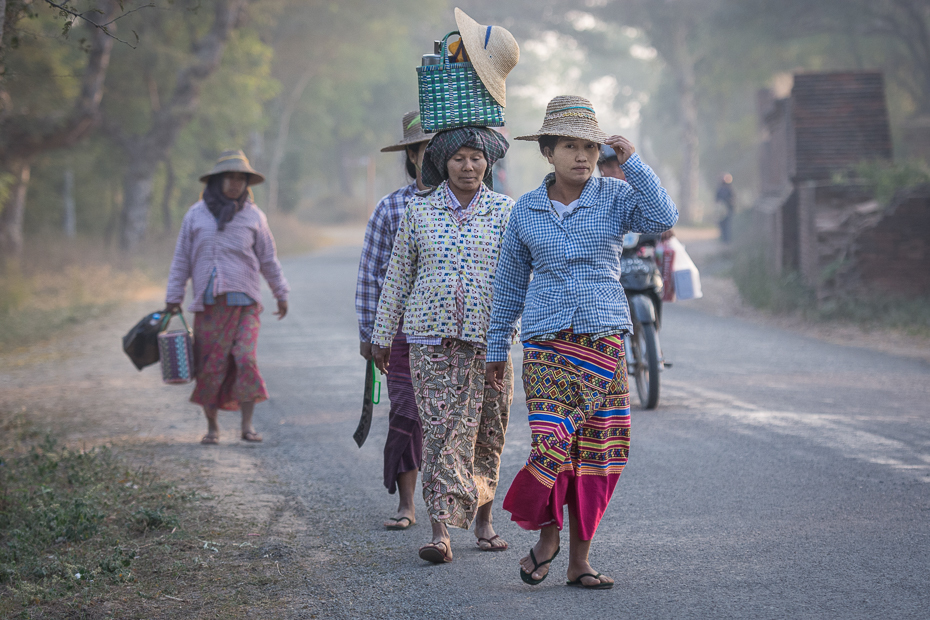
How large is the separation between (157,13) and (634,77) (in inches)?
2427

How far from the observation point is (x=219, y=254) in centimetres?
716

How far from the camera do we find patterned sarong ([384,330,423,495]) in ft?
15.9

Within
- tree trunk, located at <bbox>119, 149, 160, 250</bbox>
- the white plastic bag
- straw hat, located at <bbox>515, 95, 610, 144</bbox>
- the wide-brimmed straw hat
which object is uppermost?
tree trunk, located at <bbox>119, 149, 160, 250</bbox>

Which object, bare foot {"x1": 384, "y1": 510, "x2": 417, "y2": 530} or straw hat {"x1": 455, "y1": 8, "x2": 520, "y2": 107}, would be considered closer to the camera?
straw hat {"x1": 455, "y1": 8, "x2": 520, "y2": 107}

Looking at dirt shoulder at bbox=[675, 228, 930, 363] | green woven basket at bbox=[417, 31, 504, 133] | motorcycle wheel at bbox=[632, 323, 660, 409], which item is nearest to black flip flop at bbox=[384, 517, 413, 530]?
green woven basket at bbox=[417, 31, 504, 133]

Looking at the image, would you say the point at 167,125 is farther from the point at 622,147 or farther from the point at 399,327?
the point at 622,147

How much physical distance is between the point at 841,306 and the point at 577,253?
37.5 ft

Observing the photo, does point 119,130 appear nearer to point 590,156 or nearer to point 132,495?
point 132,495

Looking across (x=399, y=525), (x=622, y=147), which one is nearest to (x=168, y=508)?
(x=399, y=525)

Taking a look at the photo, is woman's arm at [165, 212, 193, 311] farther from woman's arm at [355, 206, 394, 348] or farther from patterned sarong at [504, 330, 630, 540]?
patterned sarong at [504, 330, 630, 540]

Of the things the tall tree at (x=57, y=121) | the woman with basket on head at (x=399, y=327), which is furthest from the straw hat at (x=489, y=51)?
the tall tree at (x=57, y=121)

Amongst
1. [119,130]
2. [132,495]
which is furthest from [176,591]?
[119,130]

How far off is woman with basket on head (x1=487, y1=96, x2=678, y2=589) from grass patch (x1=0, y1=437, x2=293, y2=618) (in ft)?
3.87

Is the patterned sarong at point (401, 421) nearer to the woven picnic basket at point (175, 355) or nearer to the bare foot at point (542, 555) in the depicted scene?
the bare foot at point (542, 555)
